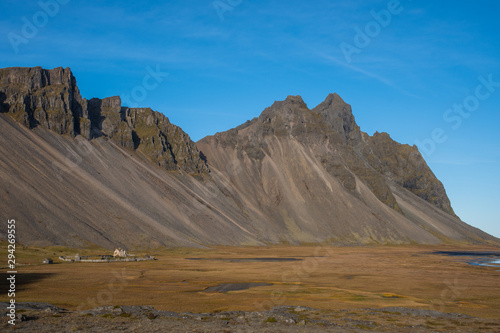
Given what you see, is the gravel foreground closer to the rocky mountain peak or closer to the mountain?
the mountain

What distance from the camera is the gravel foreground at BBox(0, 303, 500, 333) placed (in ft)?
94.7

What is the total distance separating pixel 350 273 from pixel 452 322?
1567 inches

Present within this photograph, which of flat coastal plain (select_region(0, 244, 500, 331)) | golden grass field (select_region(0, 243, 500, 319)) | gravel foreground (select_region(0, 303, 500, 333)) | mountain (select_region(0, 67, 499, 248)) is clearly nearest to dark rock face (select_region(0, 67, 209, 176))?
mountain (select_region(0, 67, 499, 248))

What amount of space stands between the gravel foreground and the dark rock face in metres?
130

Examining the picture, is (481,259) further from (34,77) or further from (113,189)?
(34,77)

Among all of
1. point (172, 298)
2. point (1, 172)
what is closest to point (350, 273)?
point (172, 298)

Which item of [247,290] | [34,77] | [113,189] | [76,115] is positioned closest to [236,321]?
[247,290]

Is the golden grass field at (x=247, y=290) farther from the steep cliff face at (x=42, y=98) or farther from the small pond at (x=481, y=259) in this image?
the steep cliff face at (x=42, y=98)

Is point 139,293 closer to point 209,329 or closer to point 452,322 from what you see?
point 209,329

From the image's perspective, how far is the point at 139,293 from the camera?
45062mm

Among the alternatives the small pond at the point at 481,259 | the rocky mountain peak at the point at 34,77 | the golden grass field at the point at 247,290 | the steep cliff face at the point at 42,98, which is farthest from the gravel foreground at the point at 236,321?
the rocky mountain peak at the point at 34,77

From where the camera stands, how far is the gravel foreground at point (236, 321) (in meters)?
28.9

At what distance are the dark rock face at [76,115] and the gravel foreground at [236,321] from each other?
130m

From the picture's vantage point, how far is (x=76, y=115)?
6639 inches
